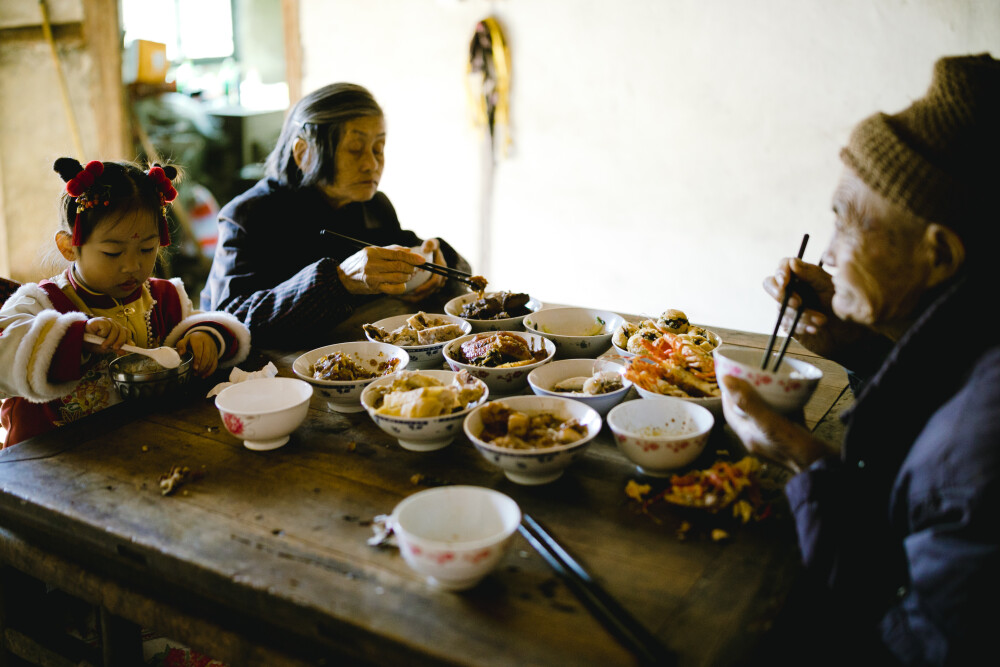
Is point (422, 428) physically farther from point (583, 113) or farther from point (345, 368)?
point (583, 113)

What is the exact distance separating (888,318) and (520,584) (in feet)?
3.28

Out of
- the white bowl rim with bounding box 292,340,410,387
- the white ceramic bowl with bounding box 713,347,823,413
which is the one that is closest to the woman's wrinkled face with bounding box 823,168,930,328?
the white ceramic bowl with bounding box 713,347,823,413

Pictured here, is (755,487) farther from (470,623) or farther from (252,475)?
(252,475)

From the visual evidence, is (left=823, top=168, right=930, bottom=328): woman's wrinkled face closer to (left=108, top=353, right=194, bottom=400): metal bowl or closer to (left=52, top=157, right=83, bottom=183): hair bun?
(left=108, top=353, right=194, bottom=400): metal bowl

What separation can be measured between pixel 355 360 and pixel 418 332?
275mm

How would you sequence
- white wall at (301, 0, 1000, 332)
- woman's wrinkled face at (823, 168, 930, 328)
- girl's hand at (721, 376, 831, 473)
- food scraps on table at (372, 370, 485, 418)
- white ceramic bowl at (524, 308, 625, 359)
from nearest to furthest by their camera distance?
1. woman's wrinkled face at (823, 168, 930, 328)
2. girl's hand at (721, 376, 831, 473)
3. food scraps on table at (372, 370, 485, 418)
4. white ceramic bowl at (524, 308, 625, 359)
5. white wall at (301, 0, 1000, 332)

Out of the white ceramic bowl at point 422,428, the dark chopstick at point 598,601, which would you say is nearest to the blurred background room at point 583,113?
the white ceramic bowl at point 422,428

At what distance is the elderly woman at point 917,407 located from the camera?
3.73 ft

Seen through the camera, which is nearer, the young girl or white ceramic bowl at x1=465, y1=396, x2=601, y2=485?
white ceramic bowl at x1=465, y1=396, x2=601, y2=485

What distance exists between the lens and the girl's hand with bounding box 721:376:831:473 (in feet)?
4.99

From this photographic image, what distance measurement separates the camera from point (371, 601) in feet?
4.00

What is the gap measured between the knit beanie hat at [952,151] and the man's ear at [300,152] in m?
2.54

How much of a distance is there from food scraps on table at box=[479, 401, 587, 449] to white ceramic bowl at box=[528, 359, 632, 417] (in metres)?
0.12

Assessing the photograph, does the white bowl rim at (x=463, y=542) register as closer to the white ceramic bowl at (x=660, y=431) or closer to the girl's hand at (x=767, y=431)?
the white ceramic bowl at (x=660, y=431)
